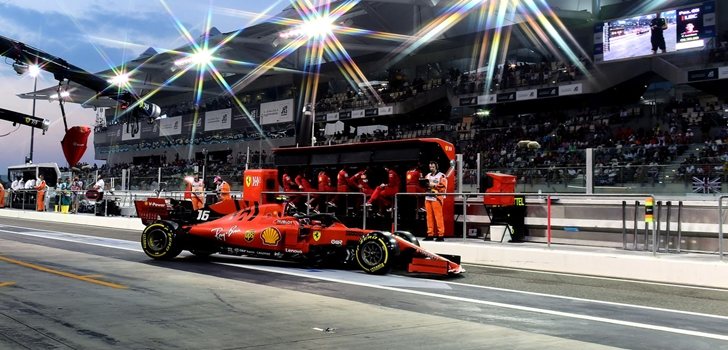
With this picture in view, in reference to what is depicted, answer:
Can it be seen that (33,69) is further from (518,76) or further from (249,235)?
(518,76)

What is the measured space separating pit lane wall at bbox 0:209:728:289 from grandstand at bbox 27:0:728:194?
3.93 meters

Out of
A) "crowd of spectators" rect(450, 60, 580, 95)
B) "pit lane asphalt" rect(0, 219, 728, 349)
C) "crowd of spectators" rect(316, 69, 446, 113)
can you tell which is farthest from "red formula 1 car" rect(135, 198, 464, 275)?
"crowd of spectators" rect(316, 69, 446, 113)

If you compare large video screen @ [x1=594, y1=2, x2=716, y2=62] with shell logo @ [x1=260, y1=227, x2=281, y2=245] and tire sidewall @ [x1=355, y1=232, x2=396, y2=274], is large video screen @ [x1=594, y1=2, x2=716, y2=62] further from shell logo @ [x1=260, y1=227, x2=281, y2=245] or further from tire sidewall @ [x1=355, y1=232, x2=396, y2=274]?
shell logo @ [x1=260, y1=227, x2=281, y2=245]

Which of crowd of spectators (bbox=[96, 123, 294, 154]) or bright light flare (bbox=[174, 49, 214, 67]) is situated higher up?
bright light flare (bbox=[174, 49, 214, 67])

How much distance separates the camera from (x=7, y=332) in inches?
199

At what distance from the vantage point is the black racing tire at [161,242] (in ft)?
36.9

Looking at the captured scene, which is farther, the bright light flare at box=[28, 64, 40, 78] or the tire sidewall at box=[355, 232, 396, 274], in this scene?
the bright light flare at box=[28, 64, 40, 78]

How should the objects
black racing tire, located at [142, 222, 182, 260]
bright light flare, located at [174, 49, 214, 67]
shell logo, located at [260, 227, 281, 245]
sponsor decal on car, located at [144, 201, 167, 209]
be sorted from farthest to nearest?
bright light flare, located at [174, 49, 214, 67] → sponsor decal on car, located at [144, 201, 167, 209] → black racing tire, located at [142, 222, 182, 260] → shell logo, located at [260, 227, 281, 245]

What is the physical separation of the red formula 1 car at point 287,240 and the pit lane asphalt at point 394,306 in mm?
273

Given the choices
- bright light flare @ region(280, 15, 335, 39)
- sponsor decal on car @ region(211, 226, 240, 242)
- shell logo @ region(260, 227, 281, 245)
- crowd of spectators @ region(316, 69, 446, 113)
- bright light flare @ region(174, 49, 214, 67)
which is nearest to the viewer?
shell logo @ region(260, 227, 281, 245)

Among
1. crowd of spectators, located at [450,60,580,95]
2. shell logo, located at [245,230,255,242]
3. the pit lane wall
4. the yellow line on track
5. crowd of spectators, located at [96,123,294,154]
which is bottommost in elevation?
the yellow line on track

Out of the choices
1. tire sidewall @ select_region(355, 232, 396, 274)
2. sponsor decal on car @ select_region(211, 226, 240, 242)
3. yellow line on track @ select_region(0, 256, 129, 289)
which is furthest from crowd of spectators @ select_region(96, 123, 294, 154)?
tire sidewall @ select_region(355, 232, 396, 274)

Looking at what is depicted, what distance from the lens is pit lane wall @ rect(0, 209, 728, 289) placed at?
9.45 metres

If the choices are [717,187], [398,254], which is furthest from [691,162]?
[398,254]
